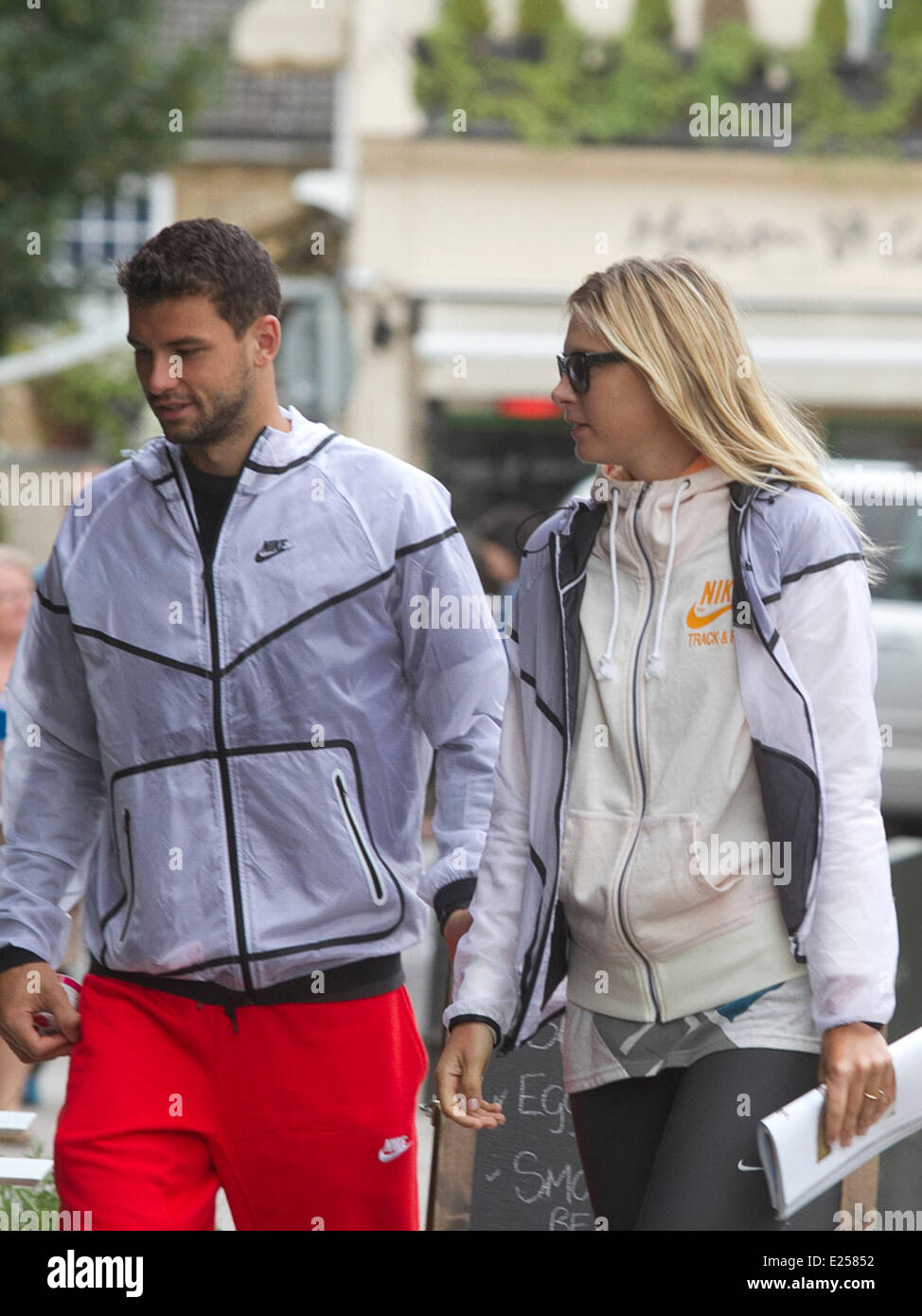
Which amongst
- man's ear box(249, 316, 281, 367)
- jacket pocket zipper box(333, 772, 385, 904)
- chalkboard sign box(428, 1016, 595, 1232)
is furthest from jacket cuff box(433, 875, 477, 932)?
man's ear box(249, 316, 281, 367)

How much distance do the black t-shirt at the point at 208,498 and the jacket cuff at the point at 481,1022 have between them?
34.3 inches

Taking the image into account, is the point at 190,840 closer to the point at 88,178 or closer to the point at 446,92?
the point at 88,178

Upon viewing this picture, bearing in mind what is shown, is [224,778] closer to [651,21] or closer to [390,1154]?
[390,1154]

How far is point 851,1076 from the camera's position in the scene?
2613mm

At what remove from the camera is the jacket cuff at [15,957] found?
10.7ft

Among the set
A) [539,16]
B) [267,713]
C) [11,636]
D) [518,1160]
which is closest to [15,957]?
[267,713]

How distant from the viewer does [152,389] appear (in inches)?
124

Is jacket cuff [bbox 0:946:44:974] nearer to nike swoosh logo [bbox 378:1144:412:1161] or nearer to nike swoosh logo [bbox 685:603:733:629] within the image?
nike swoosh logo [bbox 378:1144:412:1161]

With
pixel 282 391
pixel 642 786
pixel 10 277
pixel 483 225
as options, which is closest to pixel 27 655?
pixel 642 786

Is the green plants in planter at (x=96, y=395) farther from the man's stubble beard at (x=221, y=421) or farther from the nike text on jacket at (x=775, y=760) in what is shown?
the nike text on jacket at (x=775, y=760)

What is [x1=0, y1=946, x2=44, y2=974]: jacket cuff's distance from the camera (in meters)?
3.27

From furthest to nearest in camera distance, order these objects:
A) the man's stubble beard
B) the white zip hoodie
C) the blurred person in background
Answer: the blurred person in background
the man's stubble beard
the white zip hoodie

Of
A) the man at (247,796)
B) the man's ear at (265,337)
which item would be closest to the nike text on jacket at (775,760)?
the man at (247,796)

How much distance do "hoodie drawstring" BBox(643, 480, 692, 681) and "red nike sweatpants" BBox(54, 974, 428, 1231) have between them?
77 cm
